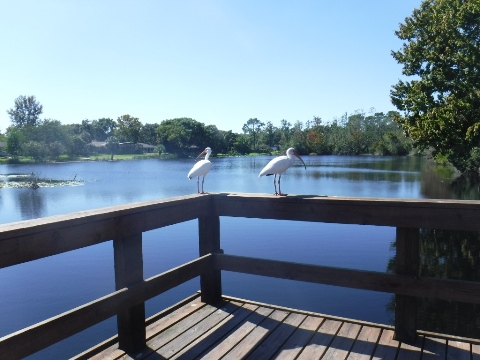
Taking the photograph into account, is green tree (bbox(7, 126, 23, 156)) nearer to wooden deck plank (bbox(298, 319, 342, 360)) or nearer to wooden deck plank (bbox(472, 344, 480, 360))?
wooden deck plank (bbox(298, 319, 342, 360))

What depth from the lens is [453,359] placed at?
8.20ft

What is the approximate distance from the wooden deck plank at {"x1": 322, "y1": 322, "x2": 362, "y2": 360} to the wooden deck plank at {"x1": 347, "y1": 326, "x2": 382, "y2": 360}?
0.03 meters

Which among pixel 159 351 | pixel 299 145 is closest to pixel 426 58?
pixel 159 351

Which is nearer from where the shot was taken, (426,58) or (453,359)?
(453,359)

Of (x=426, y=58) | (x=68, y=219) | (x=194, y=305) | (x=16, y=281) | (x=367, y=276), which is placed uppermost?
(x=426, y=58)

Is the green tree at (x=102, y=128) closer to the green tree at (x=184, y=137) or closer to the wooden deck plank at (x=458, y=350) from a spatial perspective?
the green tree at (x=184, y=137)

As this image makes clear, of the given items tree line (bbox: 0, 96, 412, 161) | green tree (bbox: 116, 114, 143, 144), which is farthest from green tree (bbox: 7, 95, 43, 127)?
green tree (bbox: 116, 114, 143, 144)

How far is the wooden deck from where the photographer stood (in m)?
2.62

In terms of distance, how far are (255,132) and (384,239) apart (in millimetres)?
105866

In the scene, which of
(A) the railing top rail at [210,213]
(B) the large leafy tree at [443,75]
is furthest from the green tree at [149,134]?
Answer: (A) the railing top rail at [210,213]

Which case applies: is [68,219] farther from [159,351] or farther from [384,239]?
[384,239]

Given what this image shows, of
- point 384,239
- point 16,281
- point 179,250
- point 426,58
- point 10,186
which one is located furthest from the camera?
point 10,186

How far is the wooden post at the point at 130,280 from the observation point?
8.34ft

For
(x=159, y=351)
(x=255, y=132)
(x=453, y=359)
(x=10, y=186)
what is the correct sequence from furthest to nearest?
(x=255, y=132), (x=10, y=186), (x=159, y=351), (x=453, y=359)
